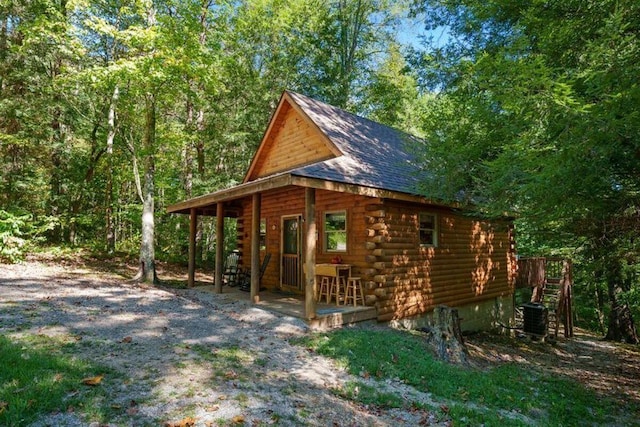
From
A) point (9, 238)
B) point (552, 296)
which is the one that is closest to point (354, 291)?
point (552, 296)

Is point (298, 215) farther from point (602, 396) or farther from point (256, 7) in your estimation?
point (256, 7)

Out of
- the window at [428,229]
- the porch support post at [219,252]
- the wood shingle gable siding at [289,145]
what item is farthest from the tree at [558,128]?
the porch support post at [219,252]

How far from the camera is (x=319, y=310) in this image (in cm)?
748

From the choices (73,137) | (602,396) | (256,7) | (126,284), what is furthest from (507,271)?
(73,137)

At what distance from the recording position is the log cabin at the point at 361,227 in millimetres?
7777

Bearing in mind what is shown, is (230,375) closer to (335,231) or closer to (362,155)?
(335,231)

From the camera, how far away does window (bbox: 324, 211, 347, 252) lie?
8.80 m

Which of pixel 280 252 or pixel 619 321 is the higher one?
pixel 280 252

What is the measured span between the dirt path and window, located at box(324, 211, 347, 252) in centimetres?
238

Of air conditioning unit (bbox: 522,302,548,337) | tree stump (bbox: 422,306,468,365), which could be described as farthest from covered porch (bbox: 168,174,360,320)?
air conditioning unit (bbox: 522,302,548,337)

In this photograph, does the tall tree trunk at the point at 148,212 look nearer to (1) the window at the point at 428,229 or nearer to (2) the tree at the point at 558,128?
(1) the window at the point at 428,229

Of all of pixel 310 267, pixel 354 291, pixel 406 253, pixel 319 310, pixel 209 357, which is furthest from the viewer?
pixel 406 253

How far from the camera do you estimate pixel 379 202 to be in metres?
7.85

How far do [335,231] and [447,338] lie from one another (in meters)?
3.62
